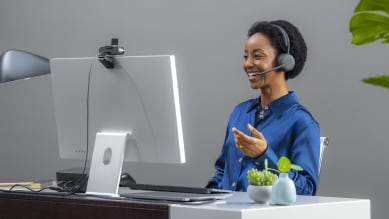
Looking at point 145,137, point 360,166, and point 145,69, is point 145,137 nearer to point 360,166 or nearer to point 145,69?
point 145,69

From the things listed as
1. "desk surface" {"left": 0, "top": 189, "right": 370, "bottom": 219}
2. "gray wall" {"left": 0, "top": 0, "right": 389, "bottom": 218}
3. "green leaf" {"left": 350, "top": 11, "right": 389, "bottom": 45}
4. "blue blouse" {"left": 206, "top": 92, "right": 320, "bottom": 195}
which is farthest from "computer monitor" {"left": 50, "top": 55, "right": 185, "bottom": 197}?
"gray wall" {"left": 0, "top": 0, "right": 389, "bottom": 218}

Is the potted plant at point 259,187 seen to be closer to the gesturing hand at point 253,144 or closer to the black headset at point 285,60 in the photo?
the gesturing hand at point 253,144

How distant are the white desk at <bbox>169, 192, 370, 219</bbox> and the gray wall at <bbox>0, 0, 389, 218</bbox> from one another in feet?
4.42

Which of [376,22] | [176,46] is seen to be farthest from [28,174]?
[376,22]

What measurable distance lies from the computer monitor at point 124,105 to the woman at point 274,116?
1.30ft

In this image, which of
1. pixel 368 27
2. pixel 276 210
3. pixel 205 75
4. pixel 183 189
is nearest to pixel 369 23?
pixel 368 27

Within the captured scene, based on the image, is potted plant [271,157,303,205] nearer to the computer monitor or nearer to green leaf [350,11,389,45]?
the computer monitor

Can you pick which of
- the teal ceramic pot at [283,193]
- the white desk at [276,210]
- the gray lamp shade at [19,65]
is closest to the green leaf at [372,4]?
the white desk at [276,210]

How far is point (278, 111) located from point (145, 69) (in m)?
0.69

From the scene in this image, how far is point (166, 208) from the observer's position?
6.00 feet

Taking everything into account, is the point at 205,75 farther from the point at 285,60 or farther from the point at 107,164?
the point at 107,164

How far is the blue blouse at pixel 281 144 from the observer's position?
2.43 m

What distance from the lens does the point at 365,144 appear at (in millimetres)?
3307

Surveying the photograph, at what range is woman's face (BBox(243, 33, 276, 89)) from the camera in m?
2.64
